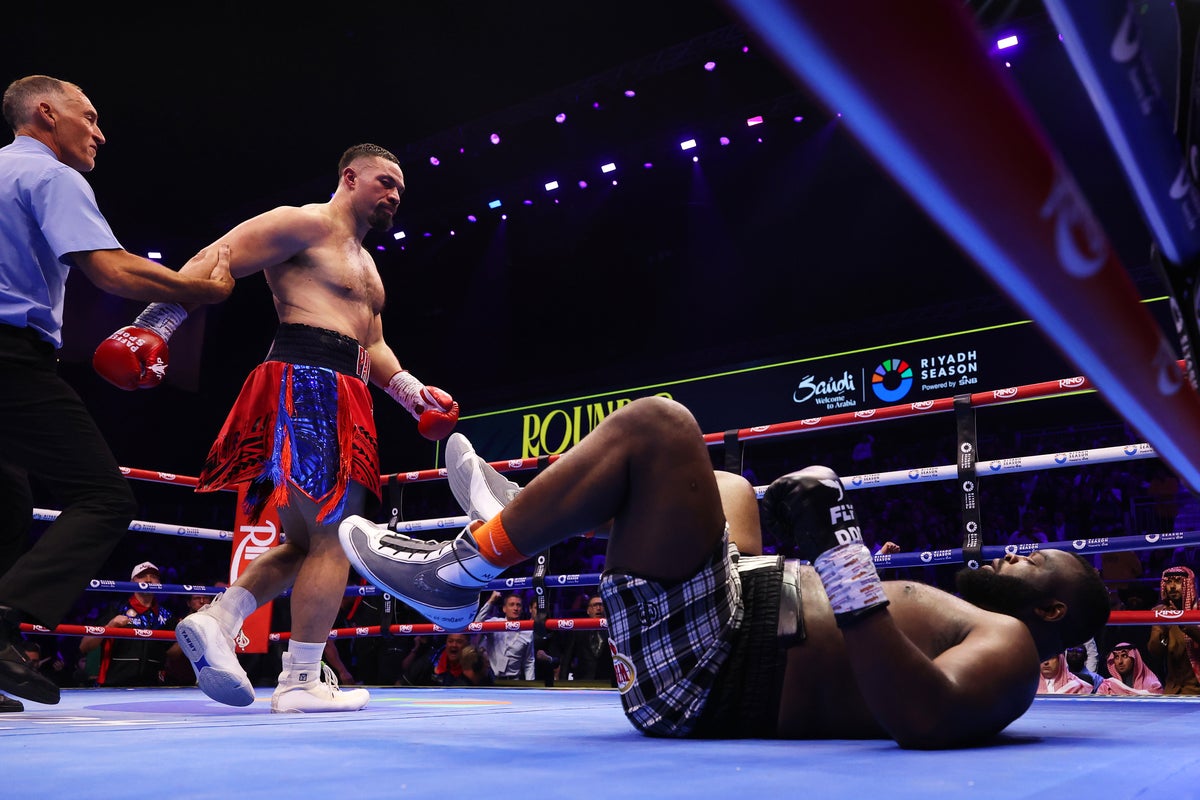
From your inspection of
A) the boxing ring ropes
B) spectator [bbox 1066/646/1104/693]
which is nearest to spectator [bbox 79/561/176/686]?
the boxing ring ropes

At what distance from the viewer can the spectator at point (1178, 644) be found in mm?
4328

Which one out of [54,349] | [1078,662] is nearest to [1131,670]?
[1078,662]

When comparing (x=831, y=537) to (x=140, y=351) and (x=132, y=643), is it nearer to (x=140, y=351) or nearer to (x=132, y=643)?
(x=140, y=351)

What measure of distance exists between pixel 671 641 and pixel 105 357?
144 centimetres

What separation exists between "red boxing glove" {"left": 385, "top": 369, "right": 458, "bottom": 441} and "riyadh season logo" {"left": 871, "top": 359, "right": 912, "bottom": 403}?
253 inches

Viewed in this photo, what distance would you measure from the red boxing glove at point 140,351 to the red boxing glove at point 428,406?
580 mm

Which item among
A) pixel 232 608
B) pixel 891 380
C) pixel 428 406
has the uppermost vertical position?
pixel 891 380

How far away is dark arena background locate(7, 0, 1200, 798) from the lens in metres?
5.94

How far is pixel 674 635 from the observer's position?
4.66 ft

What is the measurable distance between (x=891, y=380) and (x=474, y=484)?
7.07m

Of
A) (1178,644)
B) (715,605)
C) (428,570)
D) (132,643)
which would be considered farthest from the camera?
(132,643)

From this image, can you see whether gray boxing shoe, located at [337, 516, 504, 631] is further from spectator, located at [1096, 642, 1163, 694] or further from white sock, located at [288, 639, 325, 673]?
spectator, located at [1096, 642, 1163, 694]

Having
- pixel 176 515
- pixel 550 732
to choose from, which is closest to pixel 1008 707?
pixel 550 732

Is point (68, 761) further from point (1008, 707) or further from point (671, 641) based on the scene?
point (1008, 707)
